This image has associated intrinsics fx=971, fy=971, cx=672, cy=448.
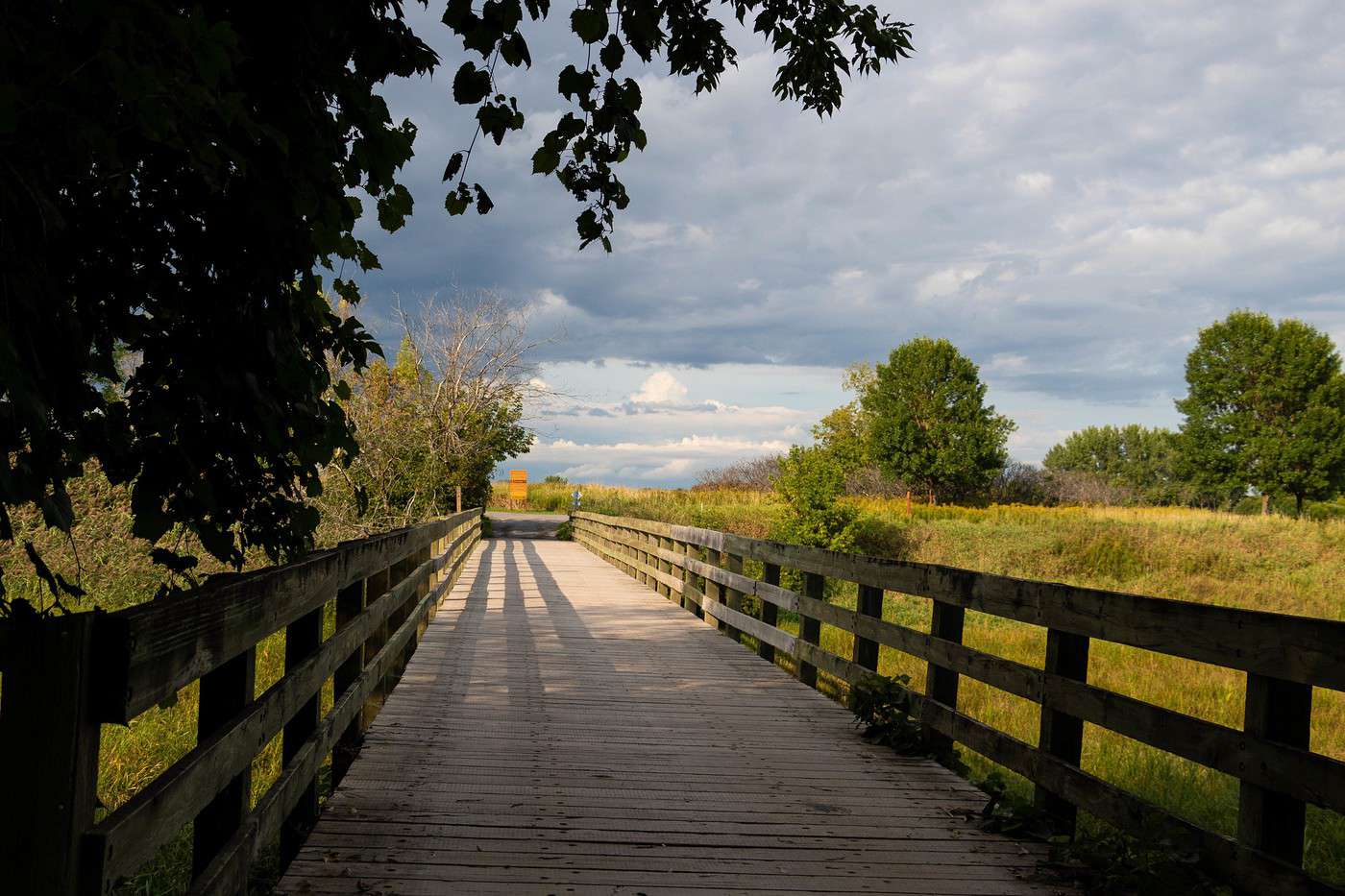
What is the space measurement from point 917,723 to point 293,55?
454cm

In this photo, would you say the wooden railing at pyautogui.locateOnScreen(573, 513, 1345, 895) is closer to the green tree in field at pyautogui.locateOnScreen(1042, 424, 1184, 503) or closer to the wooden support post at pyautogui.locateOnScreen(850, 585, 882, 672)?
the wooden support post at pyautogui.locateOnScreen(850, 585, 882, 672)

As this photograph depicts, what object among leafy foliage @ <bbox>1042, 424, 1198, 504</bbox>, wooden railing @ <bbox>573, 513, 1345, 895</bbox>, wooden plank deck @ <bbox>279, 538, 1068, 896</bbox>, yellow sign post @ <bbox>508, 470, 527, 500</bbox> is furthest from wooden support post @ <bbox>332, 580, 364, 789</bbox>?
leafy foliage @ <bbox>1042, 424, 1198, 504</bbox>

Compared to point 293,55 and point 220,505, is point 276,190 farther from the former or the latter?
point 220,505

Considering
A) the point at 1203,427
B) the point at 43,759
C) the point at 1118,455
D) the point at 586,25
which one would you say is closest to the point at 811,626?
the point at 586,25

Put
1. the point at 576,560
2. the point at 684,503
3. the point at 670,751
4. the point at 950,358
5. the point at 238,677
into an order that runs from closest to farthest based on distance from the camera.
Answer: the point at 238,677 < the point at 670,751 < the point at 576,560 < the point at 684,503 < the point at 950,358

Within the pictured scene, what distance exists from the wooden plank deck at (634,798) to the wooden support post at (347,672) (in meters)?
0.11

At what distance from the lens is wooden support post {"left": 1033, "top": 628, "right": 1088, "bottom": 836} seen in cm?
415

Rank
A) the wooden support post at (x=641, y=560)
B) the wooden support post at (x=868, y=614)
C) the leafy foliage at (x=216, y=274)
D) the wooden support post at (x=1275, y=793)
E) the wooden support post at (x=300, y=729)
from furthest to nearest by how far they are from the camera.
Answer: the wooden support post at (x=641, y=560)
the wooden support post at (x=868, y=614)
the wooden support post at (x=300, y=729)
the wooden support post at (x=1275, y=793)
the leafy foliage at (x=216, y=274)

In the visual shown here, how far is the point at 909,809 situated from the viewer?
14.6 feet

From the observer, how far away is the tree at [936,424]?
5588cm

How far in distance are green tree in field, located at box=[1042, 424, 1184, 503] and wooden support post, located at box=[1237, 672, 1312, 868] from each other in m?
96.6

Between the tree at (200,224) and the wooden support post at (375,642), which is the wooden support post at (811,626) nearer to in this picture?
the wooden support post at (375,642)

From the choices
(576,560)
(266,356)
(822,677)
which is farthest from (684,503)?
(266,356)

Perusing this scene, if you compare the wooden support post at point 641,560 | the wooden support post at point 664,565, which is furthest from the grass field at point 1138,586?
the wooden support post at point 641,560
